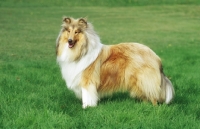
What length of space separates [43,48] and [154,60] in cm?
798

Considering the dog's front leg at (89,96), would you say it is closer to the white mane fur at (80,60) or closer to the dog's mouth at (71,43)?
the white mane fur at (80,60)

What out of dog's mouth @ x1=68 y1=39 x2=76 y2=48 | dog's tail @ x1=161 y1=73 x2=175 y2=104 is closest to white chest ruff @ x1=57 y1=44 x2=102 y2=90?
dog's mouth @ x1=68 y1=39 x2=76 y2=48

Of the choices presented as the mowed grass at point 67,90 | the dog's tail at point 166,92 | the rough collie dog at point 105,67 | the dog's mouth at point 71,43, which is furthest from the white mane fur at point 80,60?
the dog's tail at point 166,92

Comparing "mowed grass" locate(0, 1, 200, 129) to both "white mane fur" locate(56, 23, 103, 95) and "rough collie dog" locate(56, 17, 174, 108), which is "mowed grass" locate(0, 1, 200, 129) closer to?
"rough collie dog" locate(56, 17, 174, 108)

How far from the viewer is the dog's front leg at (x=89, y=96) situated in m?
6.10

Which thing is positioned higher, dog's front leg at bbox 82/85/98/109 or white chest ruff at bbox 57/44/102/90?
white chest ruff at bbox 57/44/102/90

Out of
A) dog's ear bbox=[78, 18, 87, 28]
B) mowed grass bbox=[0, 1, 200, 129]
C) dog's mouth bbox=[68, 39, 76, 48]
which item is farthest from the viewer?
dog's ear bbox=[78, 18, 87, 28]

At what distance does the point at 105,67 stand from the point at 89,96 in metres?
0.52

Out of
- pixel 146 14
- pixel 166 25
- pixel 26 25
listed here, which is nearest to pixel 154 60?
pixel 26 25

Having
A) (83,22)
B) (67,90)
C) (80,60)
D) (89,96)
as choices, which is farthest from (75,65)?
(67,90)

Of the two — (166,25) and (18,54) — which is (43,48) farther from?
(166,25)

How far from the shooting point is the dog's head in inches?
234

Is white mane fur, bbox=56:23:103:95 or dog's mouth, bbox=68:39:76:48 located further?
white mane fur, bbox=56:23:103:95

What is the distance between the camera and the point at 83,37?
599 cm
